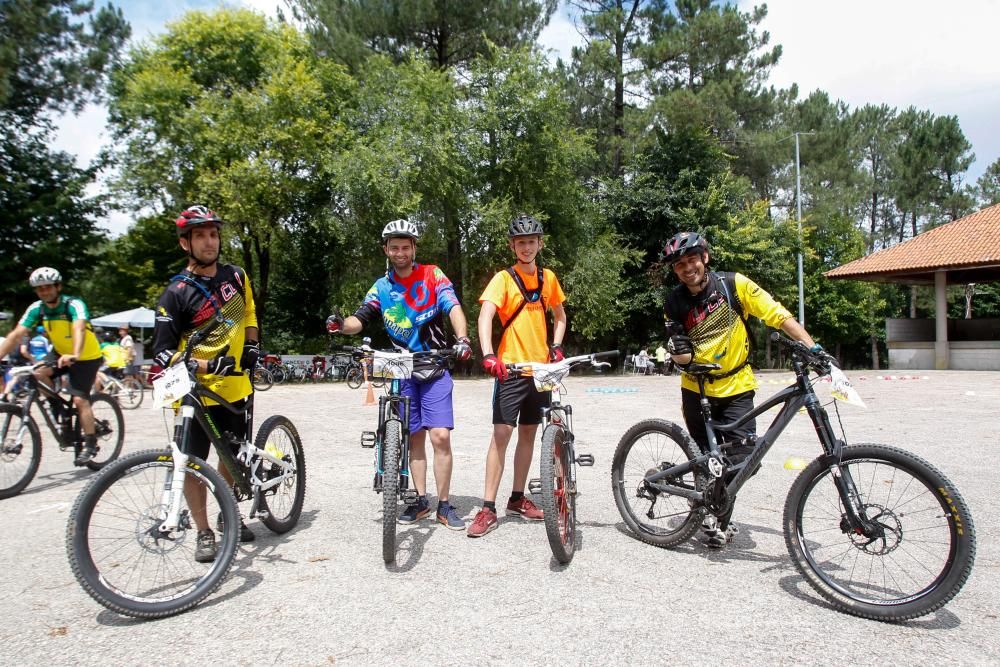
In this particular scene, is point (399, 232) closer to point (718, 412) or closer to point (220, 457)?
point (220, 457)

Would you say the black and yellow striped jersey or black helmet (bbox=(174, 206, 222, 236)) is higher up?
black helmet (bbox=(174, 206, 222, 236))

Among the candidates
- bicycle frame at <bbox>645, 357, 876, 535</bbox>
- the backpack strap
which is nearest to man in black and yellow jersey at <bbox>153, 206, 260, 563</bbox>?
the backpack strap

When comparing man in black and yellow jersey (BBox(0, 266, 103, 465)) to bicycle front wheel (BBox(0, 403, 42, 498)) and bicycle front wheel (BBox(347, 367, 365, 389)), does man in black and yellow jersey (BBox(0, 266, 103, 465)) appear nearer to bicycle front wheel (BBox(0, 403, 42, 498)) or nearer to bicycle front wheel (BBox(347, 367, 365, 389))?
bicycle front wheel (BBox(0, 403, 42, 498))

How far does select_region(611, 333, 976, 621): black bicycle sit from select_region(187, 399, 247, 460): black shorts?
2.59 metres

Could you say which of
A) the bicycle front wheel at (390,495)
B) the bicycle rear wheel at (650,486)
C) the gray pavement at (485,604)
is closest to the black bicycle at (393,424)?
the bicycle front wheel at (390,495)

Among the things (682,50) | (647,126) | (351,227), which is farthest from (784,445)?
(682,50)

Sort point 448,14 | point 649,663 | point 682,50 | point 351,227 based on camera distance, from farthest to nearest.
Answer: point 682,50 → point 448,14 → point 351,227 → point 649,663

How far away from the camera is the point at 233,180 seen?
24156 mm

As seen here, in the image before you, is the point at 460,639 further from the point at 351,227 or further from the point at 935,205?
the point at 935,205

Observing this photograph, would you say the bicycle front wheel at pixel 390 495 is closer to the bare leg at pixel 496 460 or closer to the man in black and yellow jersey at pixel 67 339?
the bare leg at pixel 496 460

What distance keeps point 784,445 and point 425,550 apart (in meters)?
5.16

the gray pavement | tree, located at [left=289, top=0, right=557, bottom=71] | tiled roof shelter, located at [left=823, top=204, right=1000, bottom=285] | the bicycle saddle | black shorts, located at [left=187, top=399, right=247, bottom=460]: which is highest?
tree, located at [left=289, top=0, right=557, bottom=71]

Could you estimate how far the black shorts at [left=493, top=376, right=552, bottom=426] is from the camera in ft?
14.9

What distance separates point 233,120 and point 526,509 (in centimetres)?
2386
